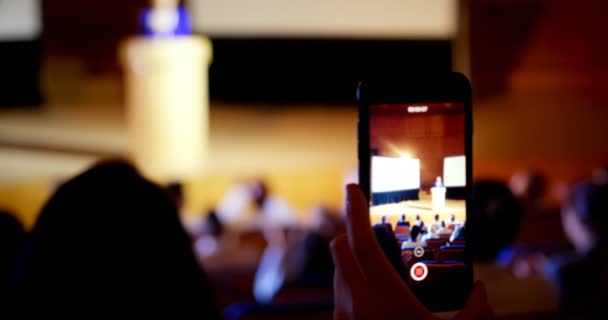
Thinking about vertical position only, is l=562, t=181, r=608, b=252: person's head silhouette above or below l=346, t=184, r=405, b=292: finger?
below

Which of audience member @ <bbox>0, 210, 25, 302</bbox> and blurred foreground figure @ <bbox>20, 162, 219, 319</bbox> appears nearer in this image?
blurred foreground figure @ <bbox>20, 162, 219, 319</bbox>

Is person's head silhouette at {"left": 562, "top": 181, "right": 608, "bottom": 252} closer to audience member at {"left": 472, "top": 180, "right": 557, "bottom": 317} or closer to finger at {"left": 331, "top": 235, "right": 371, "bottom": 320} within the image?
audience member at {"left": 472, "top": 180, "right": 557, "bottom": 317}

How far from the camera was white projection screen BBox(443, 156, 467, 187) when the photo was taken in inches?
30.0

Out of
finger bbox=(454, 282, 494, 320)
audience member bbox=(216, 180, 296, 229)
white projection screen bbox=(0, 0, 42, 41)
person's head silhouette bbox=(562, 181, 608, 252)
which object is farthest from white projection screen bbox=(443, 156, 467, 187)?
white projection screen bbox=(0, 0, 42, 41)

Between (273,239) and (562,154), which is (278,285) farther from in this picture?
(562,154)

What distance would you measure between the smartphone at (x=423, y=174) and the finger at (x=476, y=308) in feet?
0.23

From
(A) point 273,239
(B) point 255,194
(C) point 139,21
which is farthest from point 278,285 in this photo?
(C) point 139,21

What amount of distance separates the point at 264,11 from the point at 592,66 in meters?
3.12

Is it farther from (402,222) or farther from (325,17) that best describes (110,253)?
(325,17)

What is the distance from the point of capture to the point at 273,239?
629 cm

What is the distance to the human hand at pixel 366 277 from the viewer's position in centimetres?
66

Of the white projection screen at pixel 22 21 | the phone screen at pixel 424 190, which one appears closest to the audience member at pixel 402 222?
the phone screen at pixel 424 190

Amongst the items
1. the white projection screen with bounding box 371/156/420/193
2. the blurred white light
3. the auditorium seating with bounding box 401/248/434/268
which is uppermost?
the blurred white light

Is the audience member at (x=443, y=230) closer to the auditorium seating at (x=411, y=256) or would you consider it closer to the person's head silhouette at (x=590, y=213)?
the auditorium seating at (x=411, y=256)
